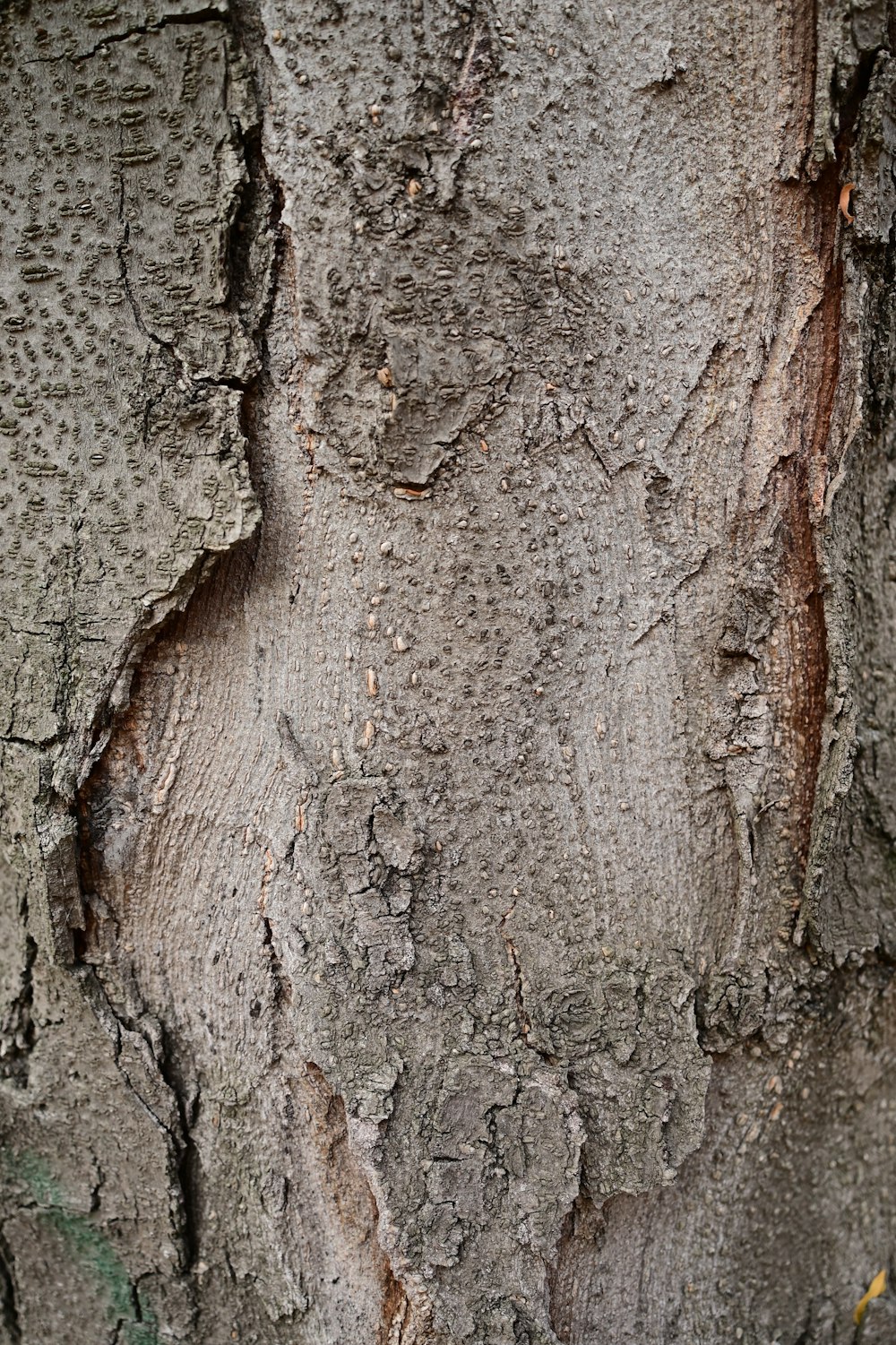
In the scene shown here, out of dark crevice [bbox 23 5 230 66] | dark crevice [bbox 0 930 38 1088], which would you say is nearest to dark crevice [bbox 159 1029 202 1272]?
dark crevice [bbox 0 930 38 1088]

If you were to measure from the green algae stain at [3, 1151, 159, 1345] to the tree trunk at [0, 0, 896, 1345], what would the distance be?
2cm

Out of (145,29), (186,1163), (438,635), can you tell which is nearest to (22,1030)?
(186,1163)

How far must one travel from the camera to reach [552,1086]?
92 centimetres

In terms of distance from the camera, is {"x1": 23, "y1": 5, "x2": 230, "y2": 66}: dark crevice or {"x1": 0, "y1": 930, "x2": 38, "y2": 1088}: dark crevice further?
{"x1": 0, "y1": 930, "x2": 38, "y2": 1088}: dark crevice

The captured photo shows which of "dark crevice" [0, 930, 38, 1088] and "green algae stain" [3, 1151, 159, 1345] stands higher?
"dark crevice" [0, 930, 38, 1088]

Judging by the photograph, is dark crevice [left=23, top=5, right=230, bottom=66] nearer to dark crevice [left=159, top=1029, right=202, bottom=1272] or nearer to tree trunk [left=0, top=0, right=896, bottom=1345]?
tree trunk [left=0, top=0, right=896, bottom=1345]

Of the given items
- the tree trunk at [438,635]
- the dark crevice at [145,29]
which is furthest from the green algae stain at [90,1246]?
the dark crevice at [145,29]

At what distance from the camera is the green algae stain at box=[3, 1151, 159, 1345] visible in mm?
1052

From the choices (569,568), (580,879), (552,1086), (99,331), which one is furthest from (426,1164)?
(99,331)

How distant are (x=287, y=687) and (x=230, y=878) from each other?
0.70 ft

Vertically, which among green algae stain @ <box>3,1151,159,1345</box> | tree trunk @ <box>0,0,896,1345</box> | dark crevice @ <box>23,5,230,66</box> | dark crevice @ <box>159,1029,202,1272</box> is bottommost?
green algae stain @ <box>3,1151,159,1345</box>

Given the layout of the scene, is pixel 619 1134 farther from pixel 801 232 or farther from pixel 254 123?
pixel 254 123

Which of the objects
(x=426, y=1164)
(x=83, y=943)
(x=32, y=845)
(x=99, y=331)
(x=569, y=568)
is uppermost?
(x=99, y=331)

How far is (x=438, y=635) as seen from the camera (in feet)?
2.94
